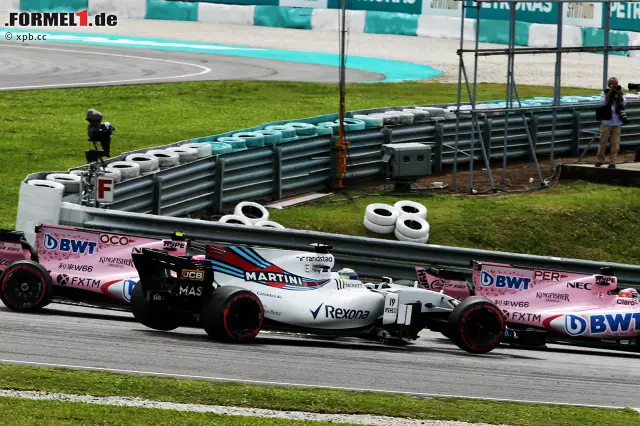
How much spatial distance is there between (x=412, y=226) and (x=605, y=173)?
6.12 metres

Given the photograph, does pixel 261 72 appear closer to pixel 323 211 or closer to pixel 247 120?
pixel 247 120

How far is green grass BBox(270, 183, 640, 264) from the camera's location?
61.2 feet

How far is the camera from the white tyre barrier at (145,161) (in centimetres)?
1709

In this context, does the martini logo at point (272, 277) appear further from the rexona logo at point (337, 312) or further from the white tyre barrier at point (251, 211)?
the white tyre barrier at point (251, 211)

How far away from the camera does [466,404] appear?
9.31 meters

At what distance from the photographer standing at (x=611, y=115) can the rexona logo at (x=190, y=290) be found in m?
13.5

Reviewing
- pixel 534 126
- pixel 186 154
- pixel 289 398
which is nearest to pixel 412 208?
pixel 186 154

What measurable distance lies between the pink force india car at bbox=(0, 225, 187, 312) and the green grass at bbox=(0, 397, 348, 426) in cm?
351

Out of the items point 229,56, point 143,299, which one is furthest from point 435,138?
point 229,56

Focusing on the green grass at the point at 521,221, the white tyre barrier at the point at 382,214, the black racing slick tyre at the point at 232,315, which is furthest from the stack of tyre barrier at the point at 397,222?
the black racing slick tyre at the point at 232,315

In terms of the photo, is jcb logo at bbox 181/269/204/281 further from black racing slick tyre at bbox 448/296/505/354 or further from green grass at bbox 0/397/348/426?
green grass at bbox 0/397/348/426

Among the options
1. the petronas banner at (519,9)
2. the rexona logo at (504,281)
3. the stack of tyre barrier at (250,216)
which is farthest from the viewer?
the petronas banner at (519,9)

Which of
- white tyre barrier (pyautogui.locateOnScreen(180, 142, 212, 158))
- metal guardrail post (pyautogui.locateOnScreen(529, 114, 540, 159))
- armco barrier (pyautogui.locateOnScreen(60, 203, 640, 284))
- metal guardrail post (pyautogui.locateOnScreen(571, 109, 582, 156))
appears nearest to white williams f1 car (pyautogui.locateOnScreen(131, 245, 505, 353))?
armco barrier (pyautogui.locateOnScreen(60, 203, 640, 284))

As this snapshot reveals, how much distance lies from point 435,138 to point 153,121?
6.67 m
